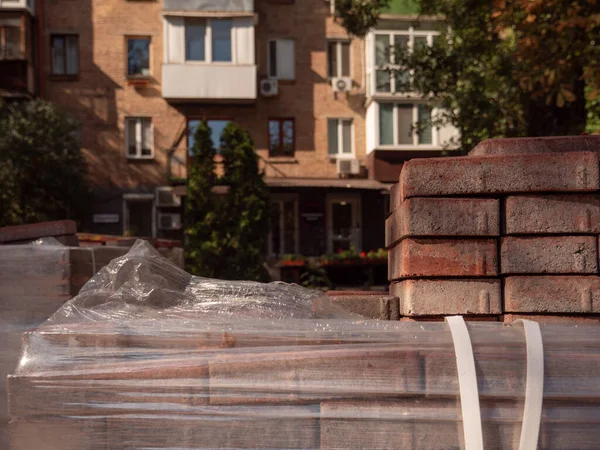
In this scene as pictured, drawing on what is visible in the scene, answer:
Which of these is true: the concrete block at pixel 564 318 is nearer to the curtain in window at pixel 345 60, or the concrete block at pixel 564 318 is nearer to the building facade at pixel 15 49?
the building facade at pixel 15 49

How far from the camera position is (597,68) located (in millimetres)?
8492

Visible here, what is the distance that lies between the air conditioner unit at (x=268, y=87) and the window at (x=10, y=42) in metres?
8.01

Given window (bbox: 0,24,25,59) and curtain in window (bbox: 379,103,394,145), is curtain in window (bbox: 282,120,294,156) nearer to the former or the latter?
curtain in window (bbox: 379,103,394,145)

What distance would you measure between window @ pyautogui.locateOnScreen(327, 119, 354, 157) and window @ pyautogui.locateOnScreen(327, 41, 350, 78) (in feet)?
5.86

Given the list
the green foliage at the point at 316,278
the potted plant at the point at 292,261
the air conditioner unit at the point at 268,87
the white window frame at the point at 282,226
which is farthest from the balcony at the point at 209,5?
the green foliage at the point at 316,278

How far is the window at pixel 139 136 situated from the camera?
86.7 feet

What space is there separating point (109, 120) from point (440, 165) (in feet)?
81.2

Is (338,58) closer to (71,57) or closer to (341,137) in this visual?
(341,137)

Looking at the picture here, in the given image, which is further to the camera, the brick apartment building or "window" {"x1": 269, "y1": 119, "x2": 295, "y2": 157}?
"window" {"x1": 269, "y1": 119, "x2": 295, "y2": 157}

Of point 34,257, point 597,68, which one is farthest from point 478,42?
point 34,257

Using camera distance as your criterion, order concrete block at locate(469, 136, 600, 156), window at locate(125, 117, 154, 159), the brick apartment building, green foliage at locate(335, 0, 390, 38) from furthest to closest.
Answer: window at locate(125, 117, 154, 159)
the brick apartment building
green foliage at locate(335, 0, 390, 38)
concrete block at locate(469, 136, 600, 156)

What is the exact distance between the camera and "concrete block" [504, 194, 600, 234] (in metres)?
2.76

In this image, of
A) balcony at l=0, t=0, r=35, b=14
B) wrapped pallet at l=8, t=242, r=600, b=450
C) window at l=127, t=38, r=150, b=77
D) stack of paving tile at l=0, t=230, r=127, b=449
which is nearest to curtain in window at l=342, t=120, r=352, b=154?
window at l=127, t=38, r=150, b=77

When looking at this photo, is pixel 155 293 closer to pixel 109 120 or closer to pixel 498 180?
pixel 498 180
